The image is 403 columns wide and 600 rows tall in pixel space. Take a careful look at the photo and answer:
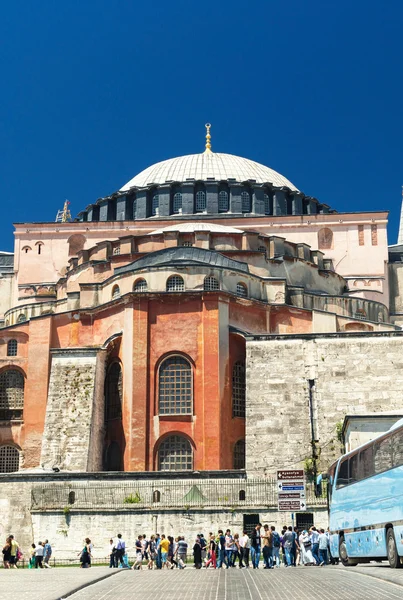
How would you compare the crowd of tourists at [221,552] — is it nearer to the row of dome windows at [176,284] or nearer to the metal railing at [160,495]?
the metal railing at [160,495]

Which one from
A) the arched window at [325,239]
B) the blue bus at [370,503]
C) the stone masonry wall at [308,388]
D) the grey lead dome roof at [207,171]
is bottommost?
the blue bus at [370,503]

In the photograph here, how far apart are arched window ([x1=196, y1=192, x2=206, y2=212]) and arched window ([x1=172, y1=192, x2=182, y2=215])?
106 cm

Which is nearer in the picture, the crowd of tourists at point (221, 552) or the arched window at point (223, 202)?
the crowd of tourists at point (221, 552)

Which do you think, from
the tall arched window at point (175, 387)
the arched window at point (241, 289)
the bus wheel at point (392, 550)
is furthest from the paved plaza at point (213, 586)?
the arched window at point (241, 289)

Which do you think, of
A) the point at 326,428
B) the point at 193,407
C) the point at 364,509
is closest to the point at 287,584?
the point at 364,509

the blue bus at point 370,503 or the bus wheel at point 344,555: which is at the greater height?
the blue bus at point 370,503

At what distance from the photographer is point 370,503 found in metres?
18.7

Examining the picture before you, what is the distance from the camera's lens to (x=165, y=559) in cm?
2444

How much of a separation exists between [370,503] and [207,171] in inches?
1699

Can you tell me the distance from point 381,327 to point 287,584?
26.0 meters

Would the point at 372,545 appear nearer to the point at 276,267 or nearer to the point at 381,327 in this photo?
the point at 381,327

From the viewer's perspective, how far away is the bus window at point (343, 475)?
68.4 feet

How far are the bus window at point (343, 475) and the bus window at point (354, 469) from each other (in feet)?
1.44

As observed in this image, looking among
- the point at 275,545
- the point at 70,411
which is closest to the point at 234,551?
the point at 275,545
